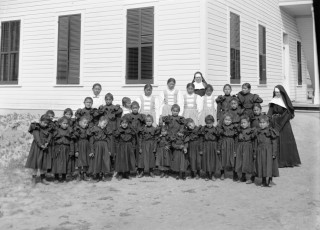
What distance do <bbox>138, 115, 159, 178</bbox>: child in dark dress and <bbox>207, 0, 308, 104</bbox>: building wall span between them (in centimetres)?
351

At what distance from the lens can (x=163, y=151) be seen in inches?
260

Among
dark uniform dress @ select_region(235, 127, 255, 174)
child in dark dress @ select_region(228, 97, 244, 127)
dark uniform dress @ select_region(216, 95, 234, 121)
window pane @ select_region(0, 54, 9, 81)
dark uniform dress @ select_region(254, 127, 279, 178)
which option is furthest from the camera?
window pane @ select_region(0, 54, 9, 81)

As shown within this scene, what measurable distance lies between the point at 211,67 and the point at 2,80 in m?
8.32

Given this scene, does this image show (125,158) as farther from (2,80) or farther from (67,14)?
(2,80)

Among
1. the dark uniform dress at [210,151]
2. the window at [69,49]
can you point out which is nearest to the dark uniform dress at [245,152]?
the dark uniform dress at [210,151]

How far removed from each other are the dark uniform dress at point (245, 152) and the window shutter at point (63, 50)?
7369mm

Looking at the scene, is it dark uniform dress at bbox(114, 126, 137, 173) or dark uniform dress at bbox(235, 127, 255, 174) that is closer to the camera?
dark uniform dress at bbox(235, 127, 255, 174)

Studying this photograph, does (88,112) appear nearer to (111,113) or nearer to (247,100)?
Answer: (111,113)

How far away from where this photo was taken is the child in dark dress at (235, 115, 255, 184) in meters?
6.04

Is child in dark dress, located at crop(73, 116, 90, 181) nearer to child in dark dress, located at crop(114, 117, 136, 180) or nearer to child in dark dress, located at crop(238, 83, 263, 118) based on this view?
child in dark dress, located at crop(114, 117, 136, 180)

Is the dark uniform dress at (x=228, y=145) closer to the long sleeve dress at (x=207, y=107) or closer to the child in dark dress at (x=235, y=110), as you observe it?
the child in dark dress at (x=235, y=110)

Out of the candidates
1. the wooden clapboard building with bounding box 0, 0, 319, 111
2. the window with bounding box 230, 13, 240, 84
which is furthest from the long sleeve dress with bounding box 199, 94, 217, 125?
the window with bounding box 230, 13, 240, 84

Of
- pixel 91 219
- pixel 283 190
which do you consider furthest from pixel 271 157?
pixel 91 219

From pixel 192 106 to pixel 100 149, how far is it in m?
2.22
